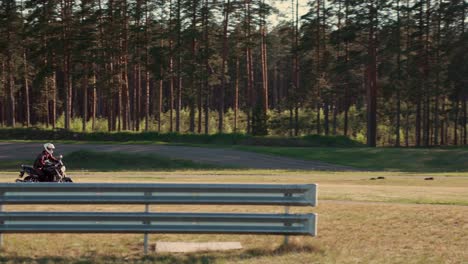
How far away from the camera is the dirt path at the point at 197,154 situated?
4666 centimetres

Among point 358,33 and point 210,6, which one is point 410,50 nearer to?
point 358,33

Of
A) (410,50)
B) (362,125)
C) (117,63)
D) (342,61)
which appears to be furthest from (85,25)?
(362,125)

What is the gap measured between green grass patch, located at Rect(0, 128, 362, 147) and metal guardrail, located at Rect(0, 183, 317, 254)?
49.4 meters

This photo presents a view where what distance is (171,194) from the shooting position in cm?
959

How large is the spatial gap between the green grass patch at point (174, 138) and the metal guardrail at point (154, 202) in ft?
162

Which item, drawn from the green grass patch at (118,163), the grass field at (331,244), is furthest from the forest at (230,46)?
the grass field at (331,244)

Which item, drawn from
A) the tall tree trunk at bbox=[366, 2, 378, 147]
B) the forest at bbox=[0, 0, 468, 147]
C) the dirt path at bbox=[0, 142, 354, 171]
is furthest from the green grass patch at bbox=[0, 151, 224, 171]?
the tall tree trunk at bbox=[366, 2, 378, 147]

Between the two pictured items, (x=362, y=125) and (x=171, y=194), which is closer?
(x=171, y=194)

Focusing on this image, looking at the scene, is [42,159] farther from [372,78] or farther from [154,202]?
[372,78]

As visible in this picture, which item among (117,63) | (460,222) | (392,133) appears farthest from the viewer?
(392,133)

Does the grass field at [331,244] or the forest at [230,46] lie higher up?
the forest at [230,46]

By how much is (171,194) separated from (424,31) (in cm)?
6631

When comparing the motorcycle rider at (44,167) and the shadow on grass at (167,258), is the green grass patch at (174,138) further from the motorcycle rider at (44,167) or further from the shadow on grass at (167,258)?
the shadow on grass at (167,258)

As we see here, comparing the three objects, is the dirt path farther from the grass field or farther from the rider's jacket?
the grass field
